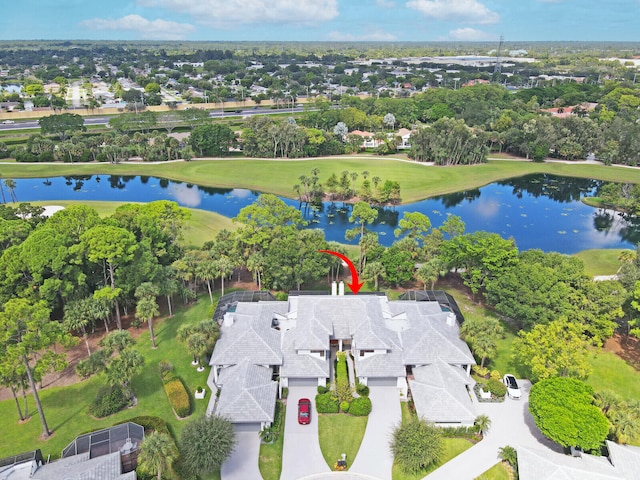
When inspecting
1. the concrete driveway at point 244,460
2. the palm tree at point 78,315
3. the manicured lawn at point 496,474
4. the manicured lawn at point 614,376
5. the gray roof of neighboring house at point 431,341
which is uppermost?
the palm tree at point 78,315

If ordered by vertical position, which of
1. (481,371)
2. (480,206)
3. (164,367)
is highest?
(481,371)

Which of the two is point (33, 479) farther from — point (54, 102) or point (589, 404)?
point (54, 102)

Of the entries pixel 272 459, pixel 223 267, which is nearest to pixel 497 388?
pixel 272 459

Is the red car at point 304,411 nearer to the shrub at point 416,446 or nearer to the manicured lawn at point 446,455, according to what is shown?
the shrub at point 416,446

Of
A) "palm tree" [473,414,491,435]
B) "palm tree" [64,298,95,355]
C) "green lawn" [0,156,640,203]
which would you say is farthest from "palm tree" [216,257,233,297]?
"green lawn" [0,156,640,203]

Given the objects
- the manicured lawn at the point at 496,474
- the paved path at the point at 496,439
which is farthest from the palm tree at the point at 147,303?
the manicured lawn at the point at 496,474

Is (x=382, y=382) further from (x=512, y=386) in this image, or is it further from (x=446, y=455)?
(x=512, y=386)
